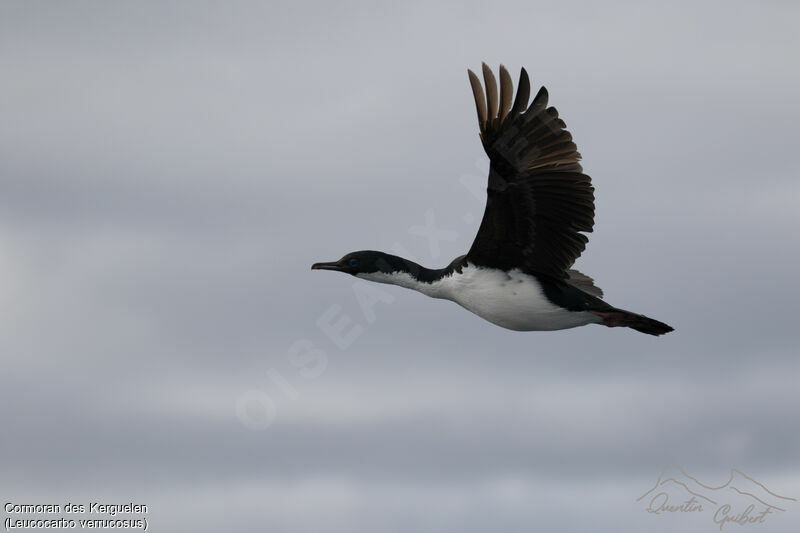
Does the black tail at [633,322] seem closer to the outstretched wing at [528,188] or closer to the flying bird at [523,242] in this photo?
the flying bird at [523,242]

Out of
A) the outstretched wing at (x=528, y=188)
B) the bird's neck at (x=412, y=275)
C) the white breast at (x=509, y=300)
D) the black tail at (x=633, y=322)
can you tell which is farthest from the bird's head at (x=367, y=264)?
the black tail at (x=633, y=322)

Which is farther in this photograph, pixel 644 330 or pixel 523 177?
pixel 644 330

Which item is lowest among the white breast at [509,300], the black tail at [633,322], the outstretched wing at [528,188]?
the black tail at [633,322]

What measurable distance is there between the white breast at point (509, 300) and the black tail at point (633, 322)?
17 cm

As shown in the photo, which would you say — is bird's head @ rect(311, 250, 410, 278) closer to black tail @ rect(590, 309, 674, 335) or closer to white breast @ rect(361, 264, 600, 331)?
white breast @ rect(361, 264, 600, 331)

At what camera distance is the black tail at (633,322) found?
1659cm

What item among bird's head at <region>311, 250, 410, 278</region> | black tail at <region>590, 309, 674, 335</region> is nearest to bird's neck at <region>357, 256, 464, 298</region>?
bird's head at <region>311, 250, 410, 278</region>

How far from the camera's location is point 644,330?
16891 mm

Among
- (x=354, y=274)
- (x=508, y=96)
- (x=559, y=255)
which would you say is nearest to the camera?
(x=508, y=96)

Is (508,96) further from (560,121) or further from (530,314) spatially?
(530,314)

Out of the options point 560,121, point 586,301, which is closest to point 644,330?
point 586,301

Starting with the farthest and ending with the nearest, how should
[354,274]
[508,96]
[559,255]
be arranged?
[354,274]
[559,255]
[508,96]

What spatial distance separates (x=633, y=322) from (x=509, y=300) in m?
1.78

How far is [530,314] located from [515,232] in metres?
1.26
